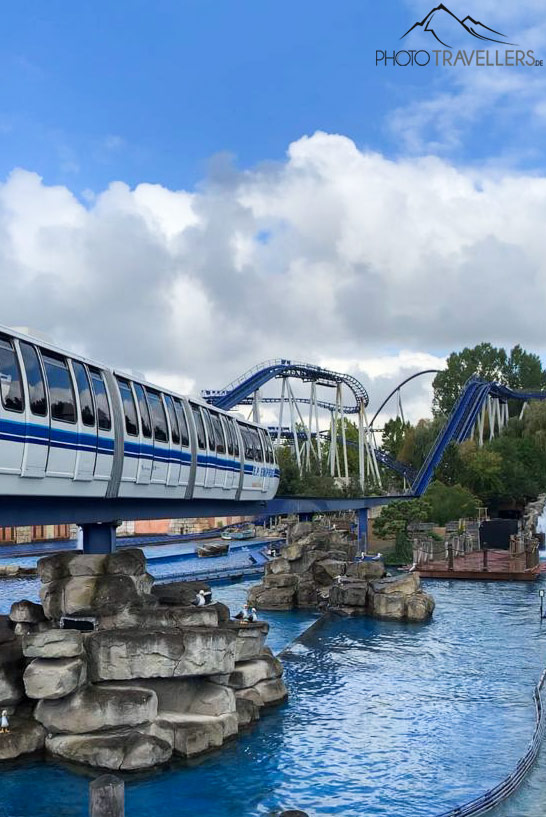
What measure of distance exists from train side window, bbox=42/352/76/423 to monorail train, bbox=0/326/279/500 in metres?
0.02

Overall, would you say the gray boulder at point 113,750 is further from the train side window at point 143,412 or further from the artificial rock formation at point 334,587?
the artificial rock formation at point 334,587

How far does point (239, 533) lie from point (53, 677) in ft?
212

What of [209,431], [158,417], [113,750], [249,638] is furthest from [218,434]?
[113,750]

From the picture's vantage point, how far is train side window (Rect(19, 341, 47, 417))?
51.5ft

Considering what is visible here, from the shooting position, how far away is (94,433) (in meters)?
17.6

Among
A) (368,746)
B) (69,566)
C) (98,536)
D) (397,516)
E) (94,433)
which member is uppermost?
(94,433)

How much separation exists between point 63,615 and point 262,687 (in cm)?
628

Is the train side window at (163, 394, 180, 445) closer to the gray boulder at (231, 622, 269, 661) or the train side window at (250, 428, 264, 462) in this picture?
the gray boulder at (231, 622, 269, 661)

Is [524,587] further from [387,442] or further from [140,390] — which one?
[387,442]

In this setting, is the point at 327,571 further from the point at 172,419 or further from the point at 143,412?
the point at 143,412

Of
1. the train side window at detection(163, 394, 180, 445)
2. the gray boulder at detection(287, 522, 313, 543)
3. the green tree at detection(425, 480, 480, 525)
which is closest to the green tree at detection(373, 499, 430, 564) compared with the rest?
the green tree at detection(425, 480, 480, 525)

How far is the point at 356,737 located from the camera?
67.6 ft

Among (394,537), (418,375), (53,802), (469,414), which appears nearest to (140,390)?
(53,802)

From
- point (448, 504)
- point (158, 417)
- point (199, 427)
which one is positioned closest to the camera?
point (158, 417)
